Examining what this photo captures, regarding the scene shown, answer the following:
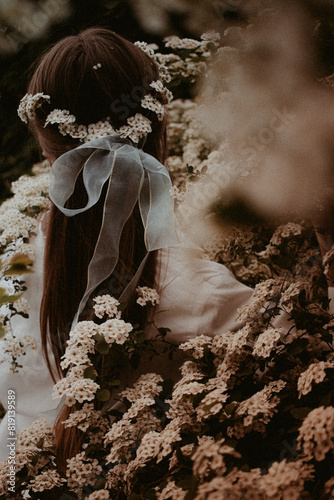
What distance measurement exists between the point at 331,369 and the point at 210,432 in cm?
24

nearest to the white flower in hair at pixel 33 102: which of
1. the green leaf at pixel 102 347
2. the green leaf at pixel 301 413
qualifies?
the green leaf at pixel 102 347

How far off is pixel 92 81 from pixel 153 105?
0.16 m

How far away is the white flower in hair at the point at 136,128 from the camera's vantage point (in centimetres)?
103

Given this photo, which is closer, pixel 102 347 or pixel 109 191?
pixel 102 347

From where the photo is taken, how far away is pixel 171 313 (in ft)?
3.52

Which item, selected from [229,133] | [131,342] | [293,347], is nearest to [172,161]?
[229,133]

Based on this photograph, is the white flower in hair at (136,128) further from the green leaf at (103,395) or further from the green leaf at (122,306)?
the green leaf at (103,395)

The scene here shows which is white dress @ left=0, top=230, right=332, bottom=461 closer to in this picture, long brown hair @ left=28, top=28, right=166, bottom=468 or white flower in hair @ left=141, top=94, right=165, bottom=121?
long brown hair @ left=28, top=28, right=166, bottom=468

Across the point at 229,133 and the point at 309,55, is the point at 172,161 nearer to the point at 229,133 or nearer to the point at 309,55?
the point at 229,133

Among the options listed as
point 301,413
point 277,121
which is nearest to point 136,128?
point 277,121

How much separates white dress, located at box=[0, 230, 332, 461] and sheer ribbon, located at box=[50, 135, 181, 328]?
162 millimetres

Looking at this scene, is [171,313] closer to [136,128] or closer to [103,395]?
[103,395]

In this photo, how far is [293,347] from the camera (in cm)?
77

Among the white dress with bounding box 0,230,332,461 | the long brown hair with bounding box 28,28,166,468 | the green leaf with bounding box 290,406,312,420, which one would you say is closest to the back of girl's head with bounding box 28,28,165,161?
the long brown hair with bounding box 28,28,166,468
